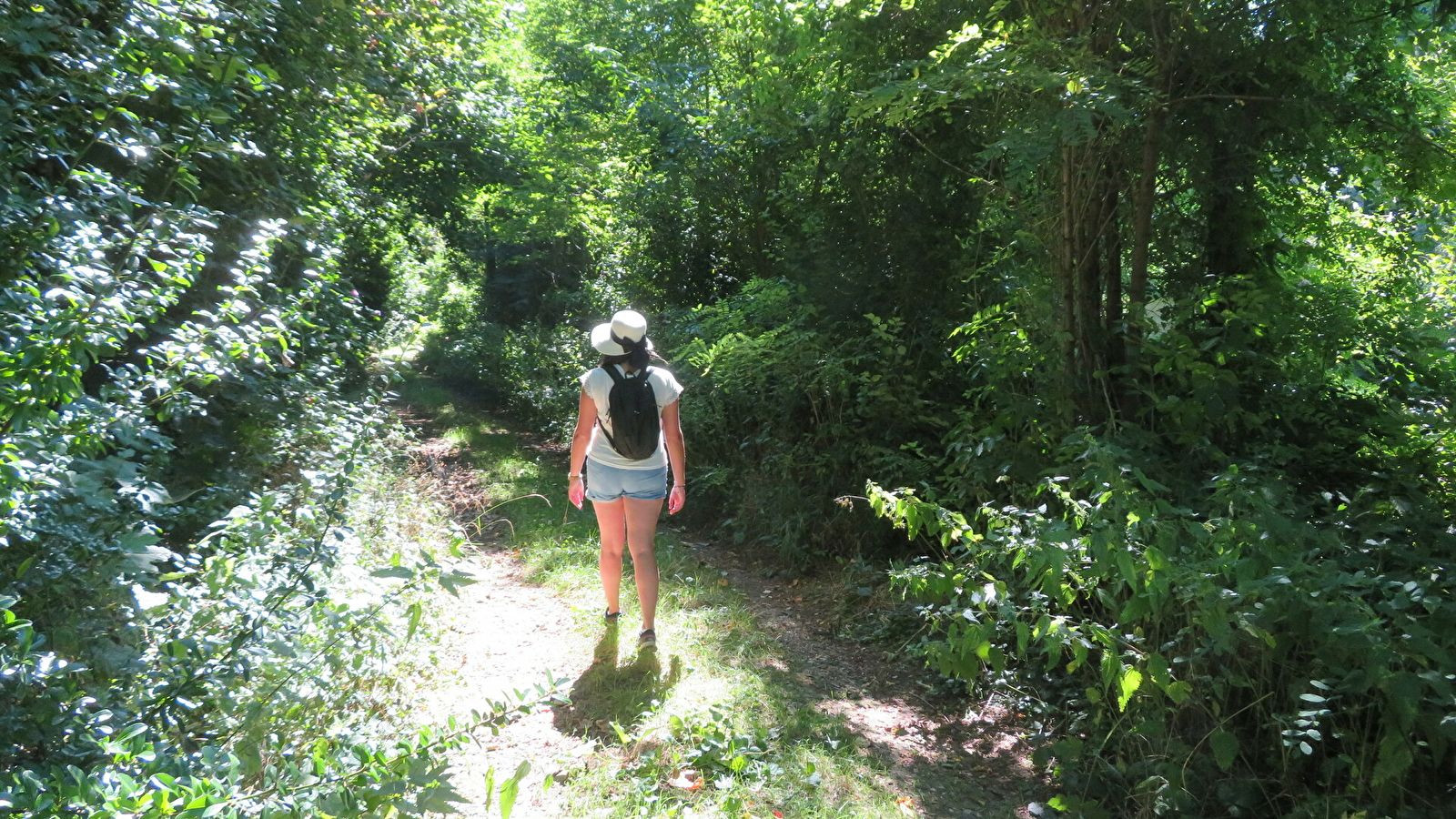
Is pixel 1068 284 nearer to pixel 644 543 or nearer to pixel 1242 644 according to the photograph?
pixel 1242 644

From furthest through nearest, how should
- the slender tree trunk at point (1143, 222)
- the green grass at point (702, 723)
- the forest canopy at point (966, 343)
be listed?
1. the slender tree trunk at point (1143, 222)
2. the green grass at point (702, 723)
3. the forest canopy at point (966, 343)

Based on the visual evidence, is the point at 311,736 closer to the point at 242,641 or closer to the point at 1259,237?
the point at 242,641

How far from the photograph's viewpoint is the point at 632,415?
187 inches

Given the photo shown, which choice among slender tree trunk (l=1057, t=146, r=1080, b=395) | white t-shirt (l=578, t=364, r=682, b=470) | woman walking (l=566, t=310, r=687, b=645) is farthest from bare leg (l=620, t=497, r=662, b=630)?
slender tree trunk (l=1057, t=146, r=1080, b=395)

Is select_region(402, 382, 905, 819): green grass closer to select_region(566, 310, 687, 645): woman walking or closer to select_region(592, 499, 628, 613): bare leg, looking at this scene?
select_region(592, 499, 628, 613): bare leg

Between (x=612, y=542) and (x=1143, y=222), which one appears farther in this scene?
(x=1143, y=222)

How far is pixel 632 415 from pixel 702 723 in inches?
63.1

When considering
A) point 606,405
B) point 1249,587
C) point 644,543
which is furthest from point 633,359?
point 1249,587

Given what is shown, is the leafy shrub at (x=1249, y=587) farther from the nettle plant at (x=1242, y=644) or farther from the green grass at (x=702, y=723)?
the green grass at (x=702, y=723)

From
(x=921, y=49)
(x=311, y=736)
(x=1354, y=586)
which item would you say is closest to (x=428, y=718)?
Answer: (x=311, y=736)

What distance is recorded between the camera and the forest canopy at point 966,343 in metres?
3.05

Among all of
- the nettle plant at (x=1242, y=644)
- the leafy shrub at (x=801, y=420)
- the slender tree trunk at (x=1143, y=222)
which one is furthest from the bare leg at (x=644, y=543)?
the slender tree trunk at (x=1143, y=222)

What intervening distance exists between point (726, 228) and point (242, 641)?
9.37 meters

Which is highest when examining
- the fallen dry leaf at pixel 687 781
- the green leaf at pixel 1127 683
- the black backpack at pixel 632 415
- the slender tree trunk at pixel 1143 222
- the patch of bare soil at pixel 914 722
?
the slender tree trunk at pixel 1143 222
